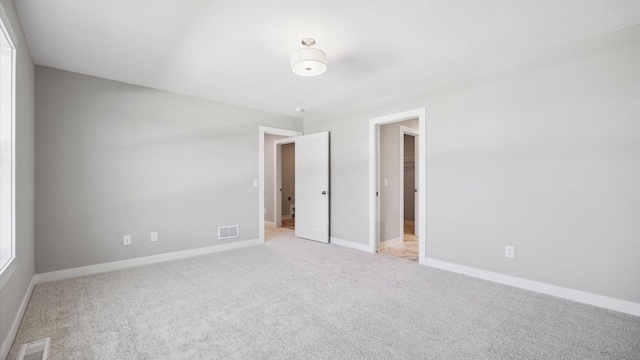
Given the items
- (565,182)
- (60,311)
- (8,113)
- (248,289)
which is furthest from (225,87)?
(565,182)

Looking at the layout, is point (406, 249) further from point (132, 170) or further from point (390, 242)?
point (132, 170)

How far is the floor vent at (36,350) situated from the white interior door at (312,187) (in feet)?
12.1

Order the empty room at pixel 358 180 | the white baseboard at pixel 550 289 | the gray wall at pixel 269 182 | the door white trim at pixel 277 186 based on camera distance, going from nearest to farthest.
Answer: the empty room at pixel 358 180
the white baseboard at pixel 550 289
the door white trim at pixel 277 186
the gray wall at pixel 269 182

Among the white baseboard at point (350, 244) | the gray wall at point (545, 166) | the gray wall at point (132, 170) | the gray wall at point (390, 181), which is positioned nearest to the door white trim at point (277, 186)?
the gray wall at point (132, 170)

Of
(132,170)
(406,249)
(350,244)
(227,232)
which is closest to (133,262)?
(132,170)

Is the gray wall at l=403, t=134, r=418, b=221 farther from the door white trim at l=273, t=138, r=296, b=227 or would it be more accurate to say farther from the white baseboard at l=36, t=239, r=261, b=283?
the white baseboard at l=36, t=239, r=261, b=283

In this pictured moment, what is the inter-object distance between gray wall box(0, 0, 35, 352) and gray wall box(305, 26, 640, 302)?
3950 mm

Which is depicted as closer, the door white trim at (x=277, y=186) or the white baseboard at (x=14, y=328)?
the white baseboard at (x=14, y=328)

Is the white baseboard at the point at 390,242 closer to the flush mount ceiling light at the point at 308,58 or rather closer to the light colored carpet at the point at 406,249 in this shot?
the light colored carpet at the point at 406,249

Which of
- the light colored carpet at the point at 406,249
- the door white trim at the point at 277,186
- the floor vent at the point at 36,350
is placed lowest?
the light colored carpet at the point at 406,249

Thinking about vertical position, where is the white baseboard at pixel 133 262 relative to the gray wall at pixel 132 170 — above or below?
below

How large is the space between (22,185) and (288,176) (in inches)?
228

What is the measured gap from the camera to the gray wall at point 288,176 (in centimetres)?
794

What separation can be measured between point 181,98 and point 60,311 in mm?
2903
